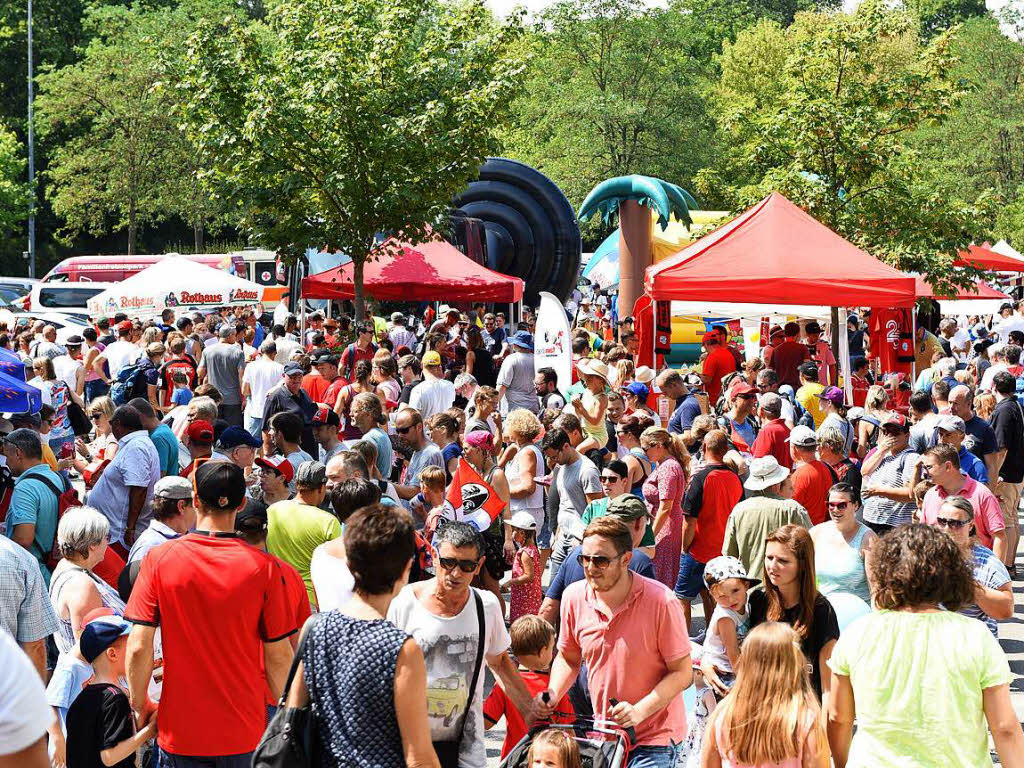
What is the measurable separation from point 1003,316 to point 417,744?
66.7 feet

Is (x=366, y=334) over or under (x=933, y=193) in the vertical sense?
under

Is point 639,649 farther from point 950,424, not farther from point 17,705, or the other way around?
point 950,424

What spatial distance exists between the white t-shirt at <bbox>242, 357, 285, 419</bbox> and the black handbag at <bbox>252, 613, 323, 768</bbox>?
9859mm

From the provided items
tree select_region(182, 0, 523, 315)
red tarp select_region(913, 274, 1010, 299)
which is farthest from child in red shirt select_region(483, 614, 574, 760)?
tree select_region(182, 0, 523, 315)

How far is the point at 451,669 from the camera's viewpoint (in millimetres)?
4477

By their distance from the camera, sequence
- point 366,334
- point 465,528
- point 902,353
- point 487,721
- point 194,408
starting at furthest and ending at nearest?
1. point 902,353
2. point 366,334
3. point 194,408
4. point 487,721
5. point 465,528

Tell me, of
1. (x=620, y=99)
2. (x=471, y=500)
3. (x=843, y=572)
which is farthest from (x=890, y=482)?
(x=620, y=99)

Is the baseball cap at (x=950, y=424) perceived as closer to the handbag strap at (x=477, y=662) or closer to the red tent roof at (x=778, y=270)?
the red tent roof at (x=778, y=270)

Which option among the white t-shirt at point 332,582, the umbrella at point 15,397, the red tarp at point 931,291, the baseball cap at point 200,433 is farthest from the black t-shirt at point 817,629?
the red tarp at point 931,291

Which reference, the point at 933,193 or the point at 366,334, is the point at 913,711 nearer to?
the point at 366,334

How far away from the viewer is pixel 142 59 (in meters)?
45.3

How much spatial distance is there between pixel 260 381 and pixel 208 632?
9030 millimetres

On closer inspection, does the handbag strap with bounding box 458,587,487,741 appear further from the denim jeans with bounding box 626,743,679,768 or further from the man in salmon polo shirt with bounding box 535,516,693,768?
the denim jeans with bounding box 626,743,679,768

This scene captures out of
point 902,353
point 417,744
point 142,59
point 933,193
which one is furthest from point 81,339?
point 142,59
